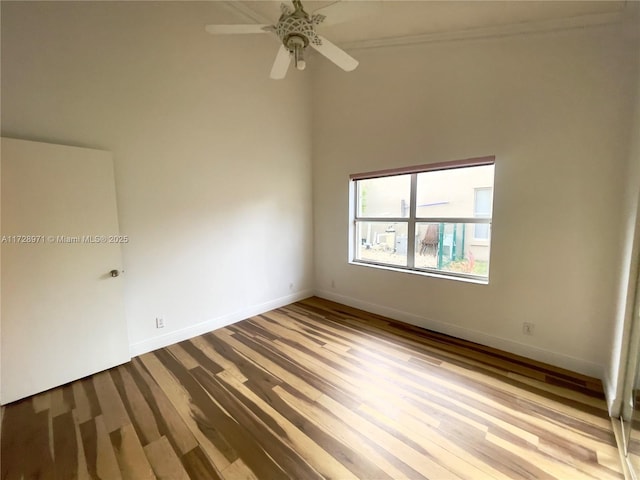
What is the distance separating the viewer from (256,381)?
2.12 m

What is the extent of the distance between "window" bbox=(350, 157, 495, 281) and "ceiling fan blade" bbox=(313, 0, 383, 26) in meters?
1.73

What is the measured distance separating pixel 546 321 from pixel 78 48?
468cm

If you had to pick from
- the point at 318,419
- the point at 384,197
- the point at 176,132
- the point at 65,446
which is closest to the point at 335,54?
the point at 176,132

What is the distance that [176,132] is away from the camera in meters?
2.65

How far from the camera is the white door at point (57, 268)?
1854mm

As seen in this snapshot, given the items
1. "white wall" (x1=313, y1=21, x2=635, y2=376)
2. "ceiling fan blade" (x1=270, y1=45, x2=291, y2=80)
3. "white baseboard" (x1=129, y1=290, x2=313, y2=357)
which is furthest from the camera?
"white baseboard" (x1=129, y1=290, x2=313, y2=357)

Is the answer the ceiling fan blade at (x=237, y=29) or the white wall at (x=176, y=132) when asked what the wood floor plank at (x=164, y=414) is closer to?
the white wall at (x=176, y=132)

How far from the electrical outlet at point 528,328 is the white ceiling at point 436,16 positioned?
8.24 ft

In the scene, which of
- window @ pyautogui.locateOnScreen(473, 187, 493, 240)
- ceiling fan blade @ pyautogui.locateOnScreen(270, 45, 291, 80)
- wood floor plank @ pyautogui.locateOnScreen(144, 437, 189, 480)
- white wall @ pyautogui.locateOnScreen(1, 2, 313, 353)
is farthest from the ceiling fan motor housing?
wood floor plank @ pyautogui.locateOnScreen(144, 437, 189, 480)

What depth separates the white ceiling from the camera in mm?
1878

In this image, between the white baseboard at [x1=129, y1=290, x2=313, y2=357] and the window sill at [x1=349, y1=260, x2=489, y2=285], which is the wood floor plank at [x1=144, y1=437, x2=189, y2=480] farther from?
the window sill at [x1=349, y1=260, x2=489, y2=285]

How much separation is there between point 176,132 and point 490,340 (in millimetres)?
3907

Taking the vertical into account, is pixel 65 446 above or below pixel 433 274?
below

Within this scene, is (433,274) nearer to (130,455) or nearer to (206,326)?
(206,326)
